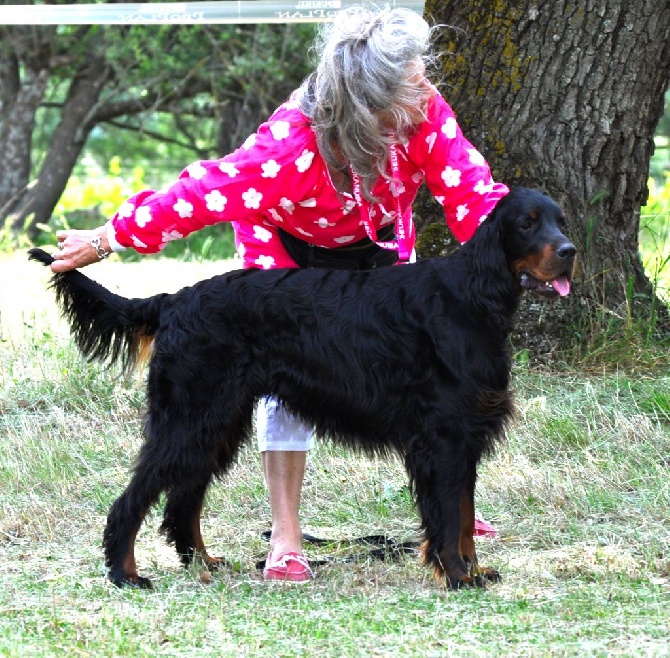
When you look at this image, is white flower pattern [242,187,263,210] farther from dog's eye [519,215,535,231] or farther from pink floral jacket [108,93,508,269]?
dog's eye [519,215,535,231]

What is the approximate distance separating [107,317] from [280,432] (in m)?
0.69

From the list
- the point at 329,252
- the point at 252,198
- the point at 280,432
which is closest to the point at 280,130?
the point at 252,198

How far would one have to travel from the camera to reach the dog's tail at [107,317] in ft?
12.2

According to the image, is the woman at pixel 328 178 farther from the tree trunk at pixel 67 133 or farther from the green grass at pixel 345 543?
the tree trunk at pixel 67 133

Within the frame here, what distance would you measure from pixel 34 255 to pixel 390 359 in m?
1.20

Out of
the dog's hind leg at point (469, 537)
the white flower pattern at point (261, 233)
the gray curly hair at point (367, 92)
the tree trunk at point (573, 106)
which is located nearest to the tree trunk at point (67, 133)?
the tree trunk at point (573, 106)

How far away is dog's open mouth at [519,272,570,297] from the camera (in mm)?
3357

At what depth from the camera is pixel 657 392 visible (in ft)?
17.1

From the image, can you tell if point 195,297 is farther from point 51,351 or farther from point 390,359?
point 51,351

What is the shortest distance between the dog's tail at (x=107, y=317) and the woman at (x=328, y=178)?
86 mm

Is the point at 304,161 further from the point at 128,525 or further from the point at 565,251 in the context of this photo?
the point at 128,525

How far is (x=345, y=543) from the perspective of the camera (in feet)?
13.7

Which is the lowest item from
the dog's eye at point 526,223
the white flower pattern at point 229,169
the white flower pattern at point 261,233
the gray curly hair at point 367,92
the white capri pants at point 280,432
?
the white capri pants at point 280,432

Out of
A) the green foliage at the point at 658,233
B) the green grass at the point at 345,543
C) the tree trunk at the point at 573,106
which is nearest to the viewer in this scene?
the green grass at the point at 345,543
